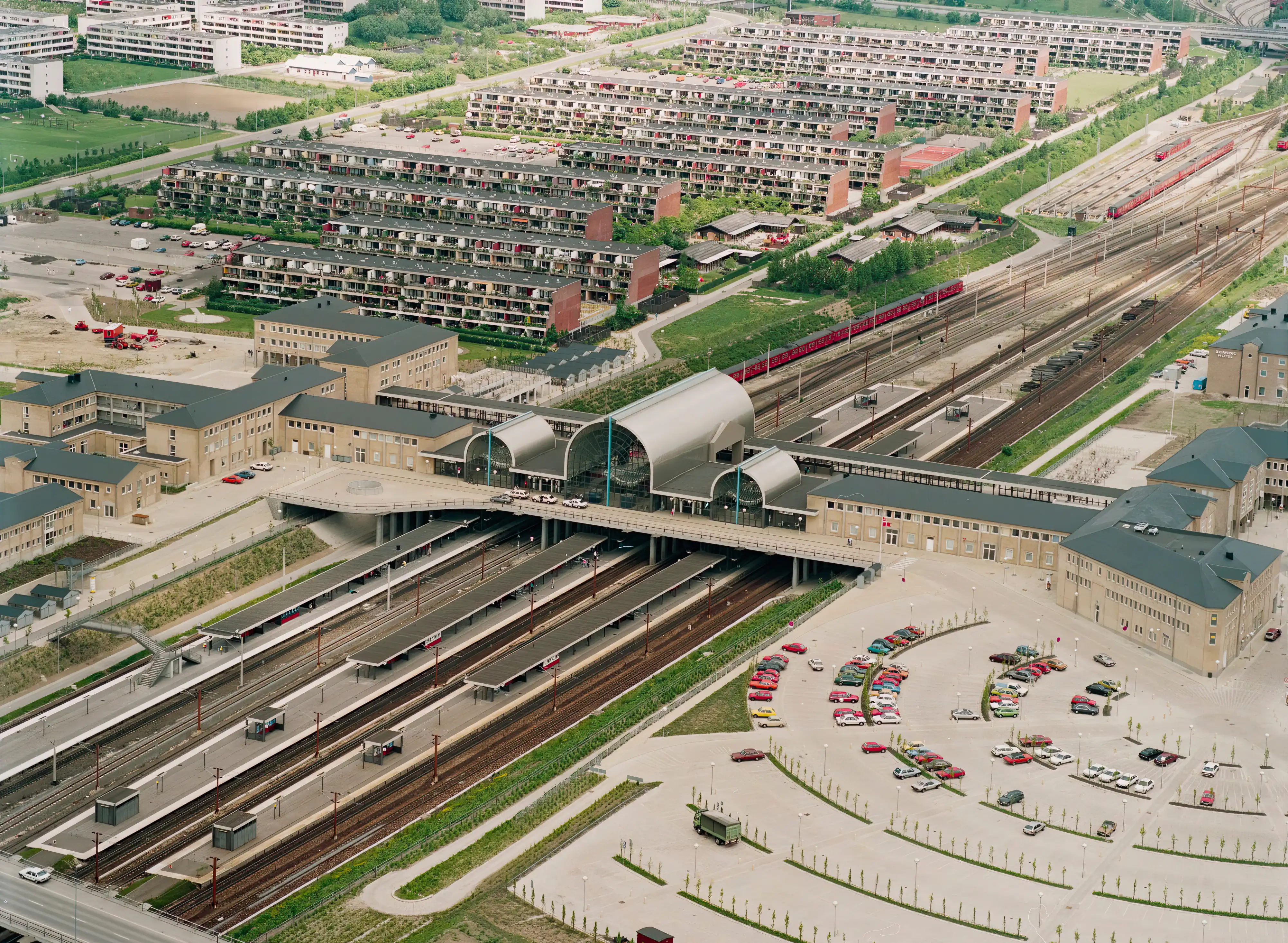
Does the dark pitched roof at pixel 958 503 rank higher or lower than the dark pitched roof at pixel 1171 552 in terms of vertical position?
lower

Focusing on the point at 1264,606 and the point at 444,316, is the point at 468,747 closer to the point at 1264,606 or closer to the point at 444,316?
the point at 1264,606

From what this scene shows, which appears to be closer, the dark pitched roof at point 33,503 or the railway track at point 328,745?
the railway track at point 328,745

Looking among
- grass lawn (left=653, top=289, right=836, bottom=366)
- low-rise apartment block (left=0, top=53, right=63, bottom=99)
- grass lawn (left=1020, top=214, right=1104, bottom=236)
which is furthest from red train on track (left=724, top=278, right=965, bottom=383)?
low-rise apartment block (left=0, top=53, right=63, bottom=99)

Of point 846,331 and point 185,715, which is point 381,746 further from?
point 846,331

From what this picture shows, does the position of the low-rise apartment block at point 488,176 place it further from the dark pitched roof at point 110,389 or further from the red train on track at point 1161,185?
the dark pitched roof at point 110,389

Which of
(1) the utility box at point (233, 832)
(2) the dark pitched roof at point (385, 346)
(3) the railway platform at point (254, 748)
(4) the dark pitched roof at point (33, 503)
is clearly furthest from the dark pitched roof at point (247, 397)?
(1) the utility box at point (233, 832)

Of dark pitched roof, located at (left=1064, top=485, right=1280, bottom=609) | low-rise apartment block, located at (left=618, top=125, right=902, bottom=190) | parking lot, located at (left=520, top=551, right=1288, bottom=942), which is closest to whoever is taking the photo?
parking lot, located at (left=520, top=551, right=1288, bottom=942)

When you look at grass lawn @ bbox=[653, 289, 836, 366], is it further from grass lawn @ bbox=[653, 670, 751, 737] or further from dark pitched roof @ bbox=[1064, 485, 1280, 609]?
grass lawn @ bbox=[653, 670, 751, 737]

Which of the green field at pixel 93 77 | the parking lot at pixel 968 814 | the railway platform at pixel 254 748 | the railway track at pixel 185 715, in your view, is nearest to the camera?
the parking lot at pixel 968 814
